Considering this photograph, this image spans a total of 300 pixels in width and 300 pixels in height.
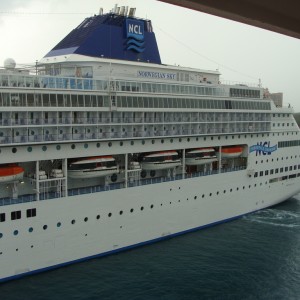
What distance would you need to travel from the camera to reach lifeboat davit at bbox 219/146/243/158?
69.3 ft

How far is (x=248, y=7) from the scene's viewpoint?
3.80m

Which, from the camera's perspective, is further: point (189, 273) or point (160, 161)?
point (160, 161)

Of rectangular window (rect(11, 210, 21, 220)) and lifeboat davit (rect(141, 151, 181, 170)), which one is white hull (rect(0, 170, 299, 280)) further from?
lifeboat davit (rect(141, 151, 181, 170))

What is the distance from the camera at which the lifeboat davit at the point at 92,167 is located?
1560cm

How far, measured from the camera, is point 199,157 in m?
19.8

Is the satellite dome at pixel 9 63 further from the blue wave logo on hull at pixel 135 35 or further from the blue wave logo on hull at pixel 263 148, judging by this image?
the blue wave logo on hull at pixel 263 148

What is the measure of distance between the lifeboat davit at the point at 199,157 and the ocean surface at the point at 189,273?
335cm

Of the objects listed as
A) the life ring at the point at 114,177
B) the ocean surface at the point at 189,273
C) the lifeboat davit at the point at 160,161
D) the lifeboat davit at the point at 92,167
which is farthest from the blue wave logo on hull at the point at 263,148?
the lifeboat davit at the point at 92,167

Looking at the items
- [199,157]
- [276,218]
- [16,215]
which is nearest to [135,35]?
[199,157]

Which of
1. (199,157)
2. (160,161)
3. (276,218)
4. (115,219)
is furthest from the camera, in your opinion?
(276,218)

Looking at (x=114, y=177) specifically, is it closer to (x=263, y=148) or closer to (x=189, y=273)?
(x=189, y=273)

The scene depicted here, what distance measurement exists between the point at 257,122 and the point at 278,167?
134 inches

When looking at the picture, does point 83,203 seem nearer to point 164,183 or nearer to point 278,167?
point 164,183

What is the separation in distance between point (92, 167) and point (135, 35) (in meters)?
7.27
